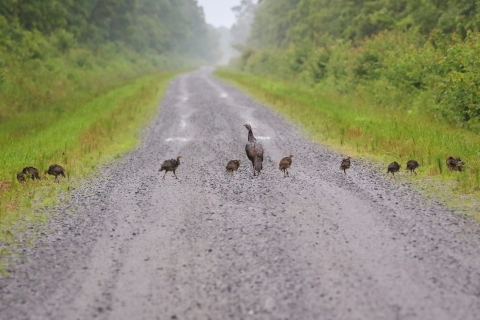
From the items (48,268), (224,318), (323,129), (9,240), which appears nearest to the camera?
(224,318)

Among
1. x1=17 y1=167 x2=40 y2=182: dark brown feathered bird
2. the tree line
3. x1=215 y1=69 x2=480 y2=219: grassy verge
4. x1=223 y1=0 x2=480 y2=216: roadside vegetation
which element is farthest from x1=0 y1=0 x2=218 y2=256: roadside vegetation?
the tree line

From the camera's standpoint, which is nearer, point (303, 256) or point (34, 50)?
point (303, 256)

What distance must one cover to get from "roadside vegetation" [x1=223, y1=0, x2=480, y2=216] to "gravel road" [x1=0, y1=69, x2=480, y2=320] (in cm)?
188

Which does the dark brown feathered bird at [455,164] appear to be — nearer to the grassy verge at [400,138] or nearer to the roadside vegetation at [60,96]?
the grassy verge at [400,138]

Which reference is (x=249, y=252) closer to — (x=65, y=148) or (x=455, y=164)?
(x=455, y=164)

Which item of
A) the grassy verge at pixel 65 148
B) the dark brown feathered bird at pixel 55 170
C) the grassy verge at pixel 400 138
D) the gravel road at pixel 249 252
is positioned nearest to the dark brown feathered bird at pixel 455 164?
the grassy verge at pixel 400 138

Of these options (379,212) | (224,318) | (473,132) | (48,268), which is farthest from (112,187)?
(473,132)

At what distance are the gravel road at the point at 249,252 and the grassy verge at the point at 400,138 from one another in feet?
2.56

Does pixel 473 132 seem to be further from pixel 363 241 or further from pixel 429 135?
pixel 363 241

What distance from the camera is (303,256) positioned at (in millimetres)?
5824

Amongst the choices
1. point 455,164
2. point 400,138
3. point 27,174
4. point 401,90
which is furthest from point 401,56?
point 27,174

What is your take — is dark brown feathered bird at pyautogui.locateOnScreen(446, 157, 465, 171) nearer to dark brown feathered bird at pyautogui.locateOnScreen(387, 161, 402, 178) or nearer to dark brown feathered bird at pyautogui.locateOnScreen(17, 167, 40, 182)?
dark brown feathered bird at pyautogui.locateOnScreen(387, 161, 402, 178)

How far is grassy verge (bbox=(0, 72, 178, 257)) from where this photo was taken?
832 cm

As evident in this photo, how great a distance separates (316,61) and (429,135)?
2059cm
